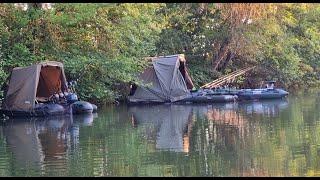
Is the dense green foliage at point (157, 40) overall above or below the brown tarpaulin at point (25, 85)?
above

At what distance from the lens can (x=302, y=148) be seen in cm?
1521

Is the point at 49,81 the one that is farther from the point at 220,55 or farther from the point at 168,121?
the point at 220,55

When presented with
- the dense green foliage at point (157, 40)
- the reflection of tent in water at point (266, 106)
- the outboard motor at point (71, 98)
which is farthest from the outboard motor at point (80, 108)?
the reflection of tent in water at point (266, 106)

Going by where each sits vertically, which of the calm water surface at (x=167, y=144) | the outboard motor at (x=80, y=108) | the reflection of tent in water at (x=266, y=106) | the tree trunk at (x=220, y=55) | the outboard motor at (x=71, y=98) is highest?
the tree trunk at (x=220, y=55)

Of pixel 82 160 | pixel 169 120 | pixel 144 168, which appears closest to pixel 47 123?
pixel 169 120

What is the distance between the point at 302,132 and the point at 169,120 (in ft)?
23.7

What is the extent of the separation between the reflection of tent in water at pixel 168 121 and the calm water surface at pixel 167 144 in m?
0.03

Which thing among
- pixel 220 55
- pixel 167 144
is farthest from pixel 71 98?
pixel 220 55

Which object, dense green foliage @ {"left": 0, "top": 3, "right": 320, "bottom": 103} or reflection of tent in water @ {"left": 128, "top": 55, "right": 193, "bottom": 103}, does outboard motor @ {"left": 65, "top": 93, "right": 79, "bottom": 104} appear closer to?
dense green foliage @ {"left": 0, "top": 3, "right": 320, "bottom": 103}

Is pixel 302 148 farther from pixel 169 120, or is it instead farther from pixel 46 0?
pixel 46 0

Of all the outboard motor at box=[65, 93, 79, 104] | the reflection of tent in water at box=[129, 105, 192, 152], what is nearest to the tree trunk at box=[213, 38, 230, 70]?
the reflection of tent in water at box=[129, 105, 192, 152]

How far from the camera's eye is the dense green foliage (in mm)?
29141

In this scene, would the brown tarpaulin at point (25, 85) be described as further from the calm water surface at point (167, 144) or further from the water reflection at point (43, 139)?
the calm water surface at point (167, 144)

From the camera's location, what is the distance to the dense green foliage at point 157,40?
29.1m
